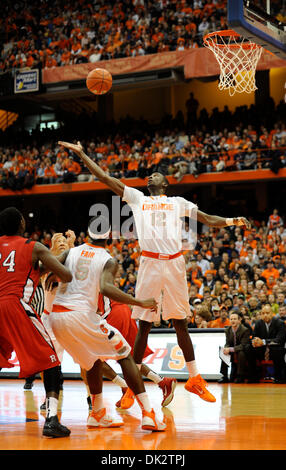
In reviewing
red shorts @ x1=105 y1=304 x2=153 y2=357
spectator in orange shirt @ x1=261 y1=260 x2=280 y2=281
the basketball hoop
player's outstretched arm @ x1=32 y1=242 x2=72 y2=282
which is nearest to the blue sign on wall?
spectator in orange shirt @ x1=261 y1=260 x2=280 y2=281

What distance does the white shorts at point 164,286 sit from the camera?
22.9 ft

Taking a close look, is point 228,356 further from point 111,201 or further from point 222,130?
point 111,201

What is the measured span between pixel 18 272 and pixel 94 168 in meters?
1.46

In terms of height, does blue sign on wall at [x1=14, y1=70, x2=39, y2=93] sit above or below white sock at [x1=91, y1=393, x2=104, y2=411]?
above

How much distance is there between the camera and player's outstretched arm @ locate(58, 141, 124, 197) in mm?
6359

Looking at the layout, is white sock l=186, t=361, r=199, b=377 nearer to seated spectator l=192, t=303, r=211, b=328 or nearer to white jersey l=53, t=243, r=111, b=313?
white jersey l=53, t=243, r=111, b=313

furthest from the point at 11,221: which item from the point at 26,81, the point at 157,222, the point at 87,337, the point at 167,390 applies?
the point at 26,81

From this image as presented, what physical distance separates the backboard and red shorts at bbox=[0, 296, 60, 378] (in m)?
4.47

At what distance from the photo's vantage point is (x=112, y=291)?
18.3 feet

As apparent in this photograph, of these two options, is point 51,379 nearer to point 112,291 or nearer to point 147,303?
point 112,291

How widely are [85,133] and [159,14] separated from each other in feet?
18.3

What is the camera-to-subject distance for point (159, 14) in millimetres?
23875

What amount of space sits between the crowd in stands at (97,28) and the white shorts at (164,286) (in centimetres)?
1630

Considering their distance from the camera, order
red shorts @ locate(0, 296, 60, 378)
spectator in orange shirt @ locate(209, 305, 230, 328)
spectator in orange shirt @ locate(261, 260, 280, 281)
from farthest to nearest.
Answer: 1. spectator in orange shirt @ locate(261, 260, 280, 281)
2. spectator in orange shirt @ locate(209, 305, 230, 328)
3. red shorts @ locate(0, 296, 60, 378)
